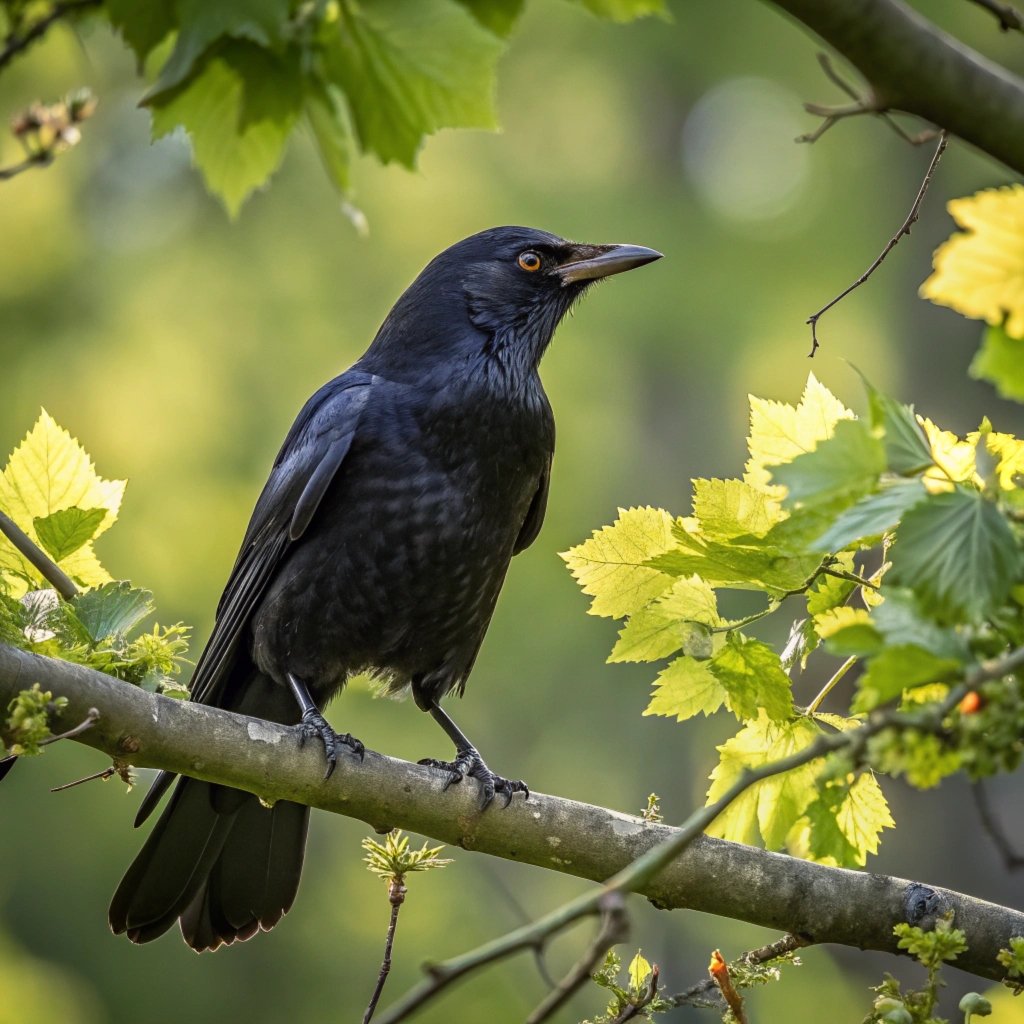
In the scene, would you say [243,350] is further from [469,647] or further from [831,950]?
[469,647]

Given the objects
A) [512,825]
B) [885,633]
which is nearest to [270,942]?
[512,825]

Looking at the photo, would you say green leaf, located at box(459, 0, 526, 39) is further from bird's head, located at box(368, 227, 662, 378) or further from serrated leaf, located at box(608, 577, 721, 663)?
bird's head, located at box(368, 227, 662, 378)

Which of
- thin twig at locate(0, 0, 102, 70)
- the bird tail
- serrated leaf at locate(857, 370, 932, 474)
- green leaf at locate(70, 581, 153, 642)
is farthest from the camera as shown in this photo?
the bird tail

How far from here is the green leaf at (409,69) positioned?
1769 mm

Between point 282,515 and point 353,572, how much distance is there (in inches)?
14.3

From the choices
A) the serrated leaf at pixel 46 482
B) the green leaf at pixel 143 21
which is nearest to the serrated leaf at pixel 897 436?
the green leaf at pixel 143 21

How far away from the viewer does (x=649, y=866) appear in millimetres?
1512

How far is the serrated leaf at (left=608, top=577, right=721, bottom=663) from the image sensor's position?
273 centimetres

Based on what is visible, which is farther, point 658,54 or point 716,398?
point 716,398

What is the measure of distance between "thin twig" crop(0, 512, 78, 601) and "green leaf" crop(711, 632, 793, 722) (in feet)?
4.90

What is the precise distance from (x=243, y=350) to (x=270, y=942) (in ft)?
17.4

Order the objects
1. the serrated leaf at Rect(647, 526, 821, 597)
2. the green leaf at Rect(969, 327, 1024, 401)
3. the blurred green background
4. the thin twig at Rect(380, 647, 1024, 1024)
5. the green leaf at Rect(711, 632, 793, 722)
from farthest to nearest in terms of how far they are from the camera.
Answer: the blurred green background < the green leaf at Rect(711, 632, 793, 722) < the serrated leaf at Rect(647, 526, 821, 597) < the green leaf at Rect(969, 327, 1024, 401) < the thin twig at Rect(380, 647, 1024, 1024)

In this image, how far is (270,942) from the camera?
11.3 meters

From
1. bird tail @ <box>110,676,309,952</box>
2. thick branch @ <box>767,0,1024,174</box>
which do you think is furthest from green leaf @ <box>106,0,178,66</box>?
bird tail @ <box>110,676,309,952</box>
